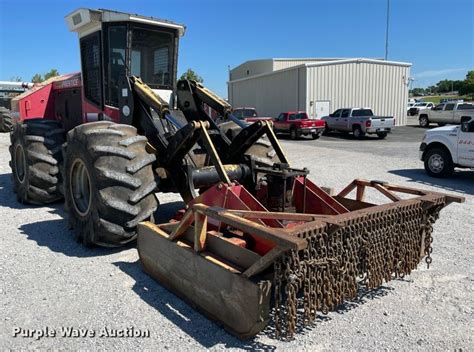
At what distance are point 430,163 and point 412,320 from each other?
7.96 m

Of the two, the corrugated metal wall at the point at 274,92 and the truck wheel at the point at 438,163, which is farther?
the corrugated metal wall at the point at 274,92

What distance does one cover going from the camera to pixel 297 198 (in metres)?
4.50

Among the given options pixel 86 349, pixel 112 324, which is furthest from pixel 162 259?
pixel 86 349

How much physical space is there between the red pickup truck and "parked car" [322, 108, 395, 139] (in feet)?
5.97

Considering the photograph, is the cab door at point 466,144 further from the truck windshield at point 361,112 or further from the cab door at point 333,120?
the cab door at point 333,120

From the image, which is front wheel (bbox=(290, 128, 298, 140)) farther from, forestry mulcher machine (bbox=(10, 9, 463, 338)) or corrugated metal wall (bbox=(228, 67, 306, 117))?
forestry mulcher machine (bbox=(10, 9, 463, 338))

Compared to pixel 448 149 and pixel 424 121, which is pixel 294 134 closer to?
pixel 424 121

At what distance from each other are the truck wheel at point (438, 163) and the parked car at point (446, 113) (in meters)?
19.3

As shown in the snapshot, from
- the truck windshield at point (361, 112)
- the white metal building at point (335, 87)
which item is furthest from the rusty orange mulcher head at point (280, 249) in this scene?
the white metal building at point (335, 87)

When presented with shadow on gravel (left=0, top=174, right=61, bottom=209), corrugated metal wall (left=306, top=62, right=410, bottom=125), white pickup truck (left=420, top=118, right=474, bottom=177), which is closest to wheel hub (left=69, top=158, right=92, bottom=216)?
shadow on gravel (left=0, top=174, right=61, bottom=209)

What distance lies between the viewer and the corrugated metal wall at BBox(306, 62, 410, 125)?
91.7ft

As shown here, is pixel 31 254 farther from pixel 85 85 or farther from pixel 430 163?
pixel 430 163

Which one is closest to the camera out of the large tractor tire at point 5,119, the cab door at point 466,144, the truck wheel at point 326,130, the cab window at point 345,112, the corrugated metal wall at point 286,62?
the cab door at point 466,144

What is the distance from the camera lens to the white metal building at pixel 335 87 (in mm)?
27875
